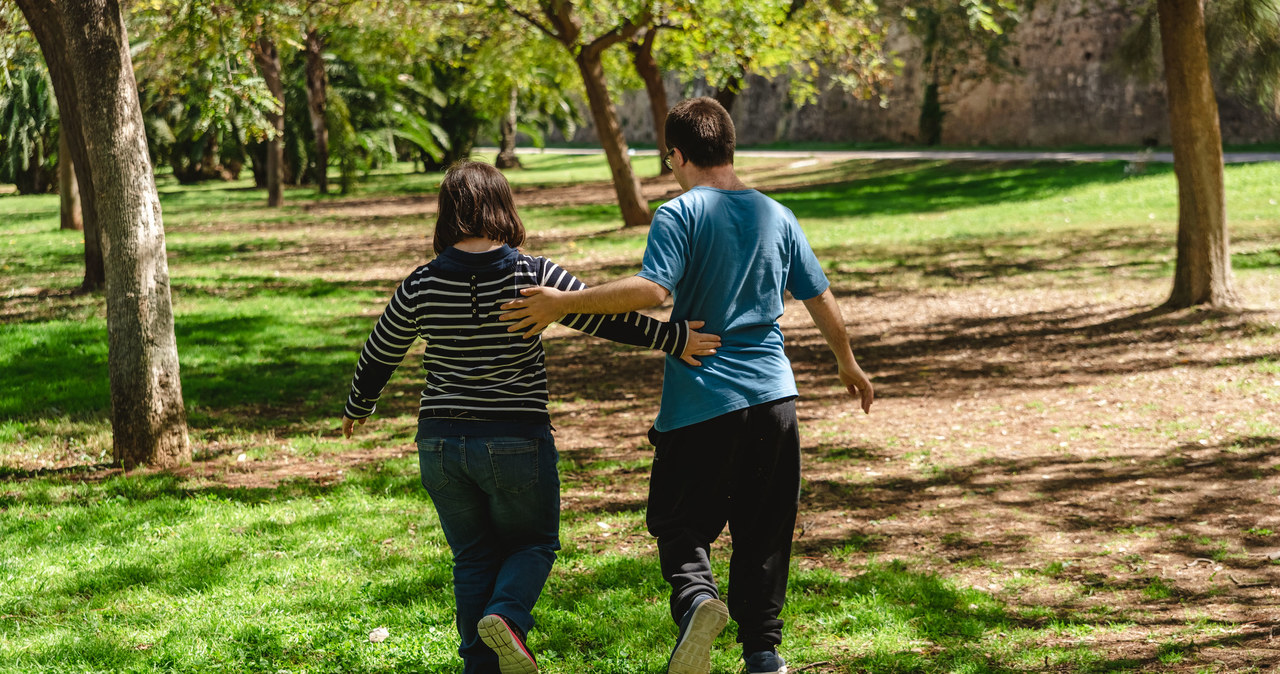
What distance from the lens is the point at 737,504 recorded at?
3.34m

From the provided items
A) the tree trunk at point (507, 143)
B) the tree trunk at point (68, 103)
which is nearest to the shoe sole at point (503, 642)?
the tree trunk at point (68, 103)

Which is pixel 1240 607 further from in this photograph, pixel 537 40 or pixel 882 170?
pixel 882 170

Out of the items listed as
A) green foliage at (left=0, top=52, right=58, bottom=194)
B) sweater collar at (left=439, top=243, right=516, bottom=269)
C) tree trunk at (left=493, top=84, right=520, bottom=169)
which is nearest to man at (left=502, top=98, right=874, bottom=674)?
sweater collar at (left=439, top=243, right=516, bottom=269)

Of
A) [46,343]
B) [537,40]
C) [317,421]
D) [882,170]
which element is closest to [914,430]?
[317,421]

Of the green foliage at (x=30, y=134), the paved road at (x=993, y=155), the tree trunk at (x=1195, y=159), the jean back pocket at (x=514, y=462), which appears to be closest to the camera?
the jean back pocket at (x=514, y=462)

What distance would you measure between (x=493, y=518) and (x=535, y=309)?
0.69 meters

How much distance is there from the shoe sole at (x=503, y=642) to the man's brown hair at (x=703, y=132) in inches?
58.1

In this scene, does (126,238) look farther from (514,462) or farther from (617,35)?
(617,35)

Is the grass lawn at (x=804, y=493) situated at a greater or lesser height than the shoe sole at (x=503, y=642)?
lesser

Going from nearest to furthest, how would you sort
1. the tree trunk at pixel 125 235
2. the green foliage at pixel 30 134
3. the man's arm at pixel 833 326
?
the man's arm at pixel 833 326, the tree trunk at pixel 125 235, the green foliage at pixel 30 134

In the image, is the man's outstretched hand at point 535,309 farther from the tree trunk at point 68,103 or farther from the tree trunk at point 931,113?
the tree trunk at point 931,113

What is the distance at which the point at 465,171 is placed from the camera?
316 cm

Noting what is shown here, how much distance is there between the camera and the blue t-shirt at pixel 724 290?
3.15 m

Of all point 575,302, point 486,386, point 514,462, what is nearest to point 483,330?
point 486,386
